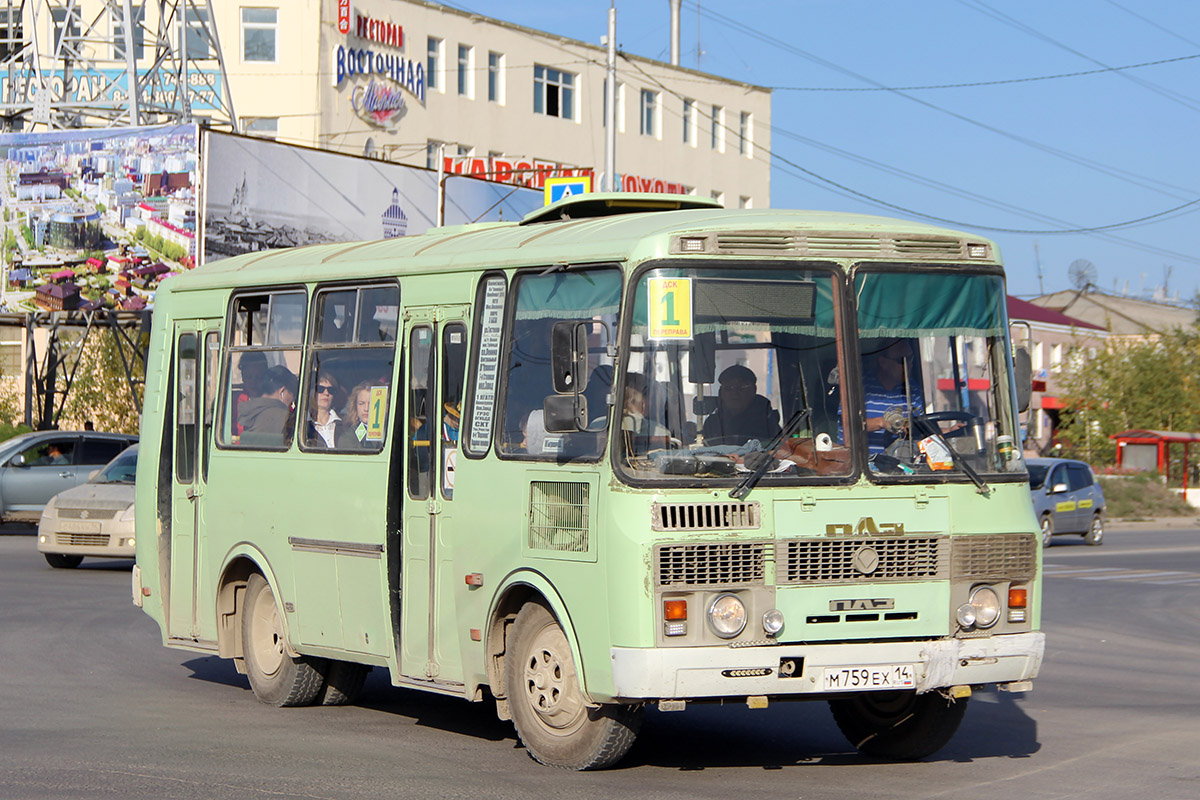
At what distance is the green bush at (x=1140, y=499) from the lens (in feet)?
155

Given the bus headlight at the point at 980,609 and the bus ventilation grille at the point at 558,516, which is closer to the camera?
the bus ventilation grille at the point at 558,516

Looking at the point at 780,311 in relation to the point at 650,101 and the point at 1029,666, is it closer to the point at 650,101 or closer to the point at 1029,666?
the point at 1029,666

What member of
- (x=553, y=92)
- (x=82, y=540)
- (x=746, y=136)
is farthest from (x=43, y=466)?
(x=746, y=136)

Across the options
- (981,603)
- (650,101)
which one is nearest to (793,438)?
(981,603)

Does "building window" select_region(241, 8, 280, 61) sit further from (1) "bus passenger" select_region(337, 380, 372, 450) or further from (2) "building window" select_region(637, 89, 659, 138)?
(1) "bus passenger" select_region(337, 380, 372, 450)

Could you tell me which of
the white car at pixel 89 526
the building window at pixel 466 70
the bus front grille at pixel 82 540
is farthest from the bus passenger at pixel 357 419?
the building window at pixel 466 70

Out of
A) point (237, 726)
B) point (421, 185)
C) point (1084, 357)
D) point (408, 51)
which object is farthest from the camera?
point (1084, 357)

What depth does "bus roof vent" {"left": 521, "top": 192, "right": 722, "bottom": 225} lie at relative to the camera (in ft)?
33.9

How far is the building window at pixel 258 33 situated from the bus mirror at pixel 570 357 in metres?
49.4

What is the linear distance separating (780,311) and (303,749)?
3431 millimetres

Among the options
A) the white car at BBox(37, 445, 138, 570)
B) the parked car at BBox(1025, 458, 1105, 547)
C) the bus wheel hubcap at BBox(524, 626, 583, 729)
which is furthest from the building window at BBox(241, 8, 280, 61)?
the bus wheel hubcap at BBox(524, 626, 583, 729)

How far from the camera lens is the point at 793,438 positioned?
8.28 m

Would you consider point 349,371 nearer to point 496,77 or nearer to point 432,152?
point 432,152

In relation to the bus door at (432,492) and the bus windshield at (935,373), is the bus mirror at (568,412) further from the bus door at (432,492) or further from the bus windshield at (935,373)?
the bus windshield at (935,373)
